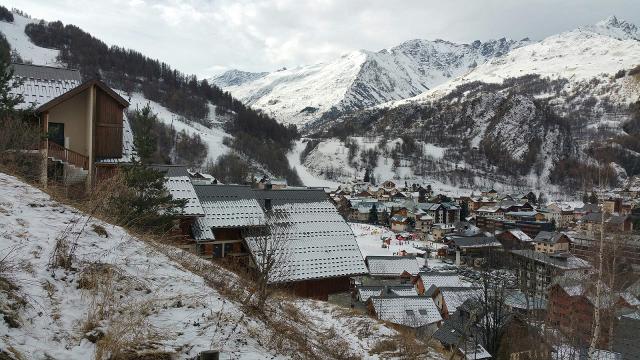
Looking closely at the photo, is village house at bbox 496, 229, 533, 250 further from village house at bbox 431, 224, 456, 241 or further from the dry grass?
the dry grass

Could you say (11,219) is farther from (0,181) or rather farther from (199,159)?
(199,159)

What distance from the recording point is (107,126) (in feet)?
57.1

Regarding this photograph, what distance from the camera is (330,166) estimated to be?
155 m

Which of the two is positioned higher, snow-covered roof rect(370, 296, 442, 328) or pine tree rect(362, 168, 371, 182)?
pine tree rect(362, 168, 371, 182)

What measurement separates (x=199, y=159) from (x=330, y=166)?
5146cm

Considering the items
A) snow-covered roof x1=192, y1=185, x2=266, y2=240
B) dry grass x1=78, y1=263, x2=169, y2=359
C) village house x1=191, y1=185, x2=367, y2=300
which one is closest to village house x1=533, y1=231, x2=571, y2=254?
village house x1=191, y1=185, x2=367, y2=300

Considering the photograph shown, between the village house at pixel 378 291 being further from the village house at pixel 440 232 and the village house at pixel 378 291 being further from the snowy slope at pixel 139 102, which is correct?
the snowy slope at pixel 139 102

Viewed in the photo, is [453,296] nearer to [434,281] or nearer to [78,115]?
[434,281]

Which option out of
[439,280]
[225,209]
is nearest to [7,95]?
[225,209]

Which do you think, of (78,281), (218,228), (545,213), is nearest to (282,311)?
(78,281)

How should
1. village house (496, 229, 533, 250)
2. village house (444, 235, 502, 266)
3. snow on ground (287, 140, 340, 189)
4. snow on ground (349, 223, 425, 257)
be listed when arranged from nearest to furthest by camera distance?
village house (444, 235, 502, 266), snow on ground (349, 223, 425, 257), village house (496, 229, 533, 250), snow on ground (287, 140, 340, 189)

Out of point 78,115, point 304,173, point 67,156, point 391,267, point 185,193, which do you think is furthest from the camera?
point 304,173

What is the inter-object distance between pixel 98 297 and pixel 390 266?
126ft

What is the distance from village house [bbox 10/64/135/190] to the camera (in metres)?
16.0
